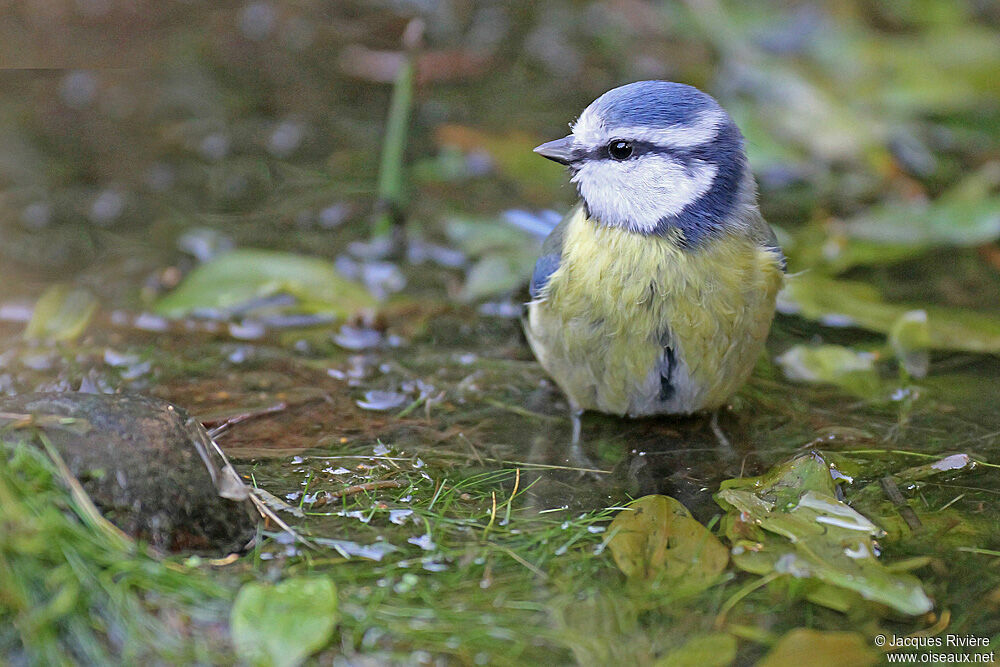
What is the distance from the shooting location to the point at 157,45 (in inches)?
205

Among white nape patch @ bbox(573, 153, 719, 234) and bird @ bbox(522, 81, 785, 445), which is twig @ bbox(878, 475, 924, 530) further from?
white nape patch @ bbox(573, 153, 719, 234)

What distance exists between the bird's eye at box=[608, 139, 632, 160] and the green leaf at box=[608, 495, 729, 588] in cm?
102

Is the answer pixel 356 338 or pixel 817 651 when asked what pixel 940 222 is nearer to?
pixel 356 338

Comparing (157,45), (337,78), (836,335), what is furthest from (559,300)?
(157,45)

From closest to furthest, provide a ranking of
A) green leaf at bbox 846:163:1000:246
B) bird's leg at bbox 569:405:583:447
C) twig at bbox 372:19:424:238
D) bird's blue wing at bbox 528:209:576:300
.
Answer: bird's blue wing at bbox 528:209:576:300
bird's leg at bbox 569:405:583:447
twig at bbox 372:19:424:238
green leaf at bbox 846:163:1000:246

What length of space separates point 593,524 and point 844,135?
3.14 metres

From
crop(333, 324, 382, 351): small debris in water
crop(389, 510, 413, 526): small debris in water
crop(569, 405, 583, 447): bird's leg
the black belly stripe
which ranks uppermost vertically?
the black belly stripe

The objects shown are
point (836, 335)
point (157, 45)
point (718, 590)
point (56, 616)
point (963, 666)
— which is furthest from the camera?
point (157, 45)

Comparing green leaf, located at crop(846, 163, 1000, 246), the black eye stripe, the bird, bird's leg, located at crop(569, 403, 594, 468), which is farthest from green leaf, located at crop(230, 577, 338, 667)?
green leaf, located at crop(846, 163, 1000, 246)

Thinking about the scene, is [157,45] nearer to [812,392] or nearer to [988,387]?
[812,392]

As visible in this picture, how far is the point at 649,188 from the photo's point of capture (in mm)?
2752

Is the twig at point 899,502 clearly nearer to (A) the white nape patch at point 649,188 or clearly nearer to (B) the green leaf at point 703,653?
(B) the green leaf at point 703,653

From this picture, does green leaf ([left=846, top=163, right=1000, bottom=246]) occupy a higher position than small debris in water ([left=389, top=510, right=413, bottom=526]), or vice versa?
green leaf ([left=846, top=163, right=1000, bottom=246])

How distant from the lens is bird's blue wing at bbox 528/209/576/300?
2.92 metres
